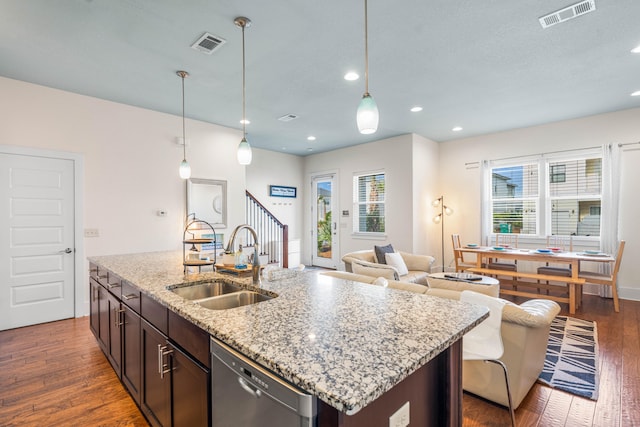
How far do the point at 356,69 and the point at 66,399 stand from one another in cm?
392

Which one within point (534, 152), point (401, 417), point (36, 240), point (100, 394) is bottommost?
point (100, 394)

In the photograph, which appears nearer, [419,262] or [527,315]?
[527,315]

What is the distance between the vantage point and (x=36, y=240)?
3857 millimetres

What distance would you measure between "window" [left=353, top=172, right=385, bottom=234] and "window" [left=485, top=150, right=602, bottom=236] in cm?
216

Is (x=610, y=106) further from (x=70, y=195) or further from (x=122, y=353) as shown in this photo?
(x=70, y=195)

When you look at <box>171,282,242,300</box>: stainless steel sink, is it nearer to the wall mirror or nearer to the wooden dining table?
the wall mirror

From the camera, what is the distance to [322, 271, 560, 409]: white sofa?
6.63 feet

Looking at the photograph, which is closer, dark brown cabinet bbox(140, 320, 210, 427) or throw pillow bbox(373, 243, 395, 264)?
dark brown cabinet bbox(140, 320, 210, 427)

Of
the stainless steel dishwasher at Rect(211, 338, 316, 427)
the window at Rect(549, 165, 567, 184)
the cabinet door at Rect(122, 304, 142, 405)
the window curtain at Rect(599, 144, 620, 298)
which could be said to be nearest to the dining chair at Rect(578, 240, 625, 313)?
the window curtain at Rect(599, 144, 620, 298)

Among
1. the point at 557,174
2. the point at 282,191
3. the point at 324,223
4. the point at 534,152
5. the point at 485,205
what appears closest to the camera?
the point at 557,174

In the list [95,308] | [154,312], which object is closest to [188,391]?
[154,312]

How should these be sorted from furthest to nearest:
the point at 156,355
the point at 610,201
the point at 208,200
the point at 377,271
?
1. the point at 208,200
2. the point at 610,201
3. the point at 377,271
4. the point at 156,355

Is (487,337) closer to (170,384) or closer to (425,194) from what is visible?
(170,384)

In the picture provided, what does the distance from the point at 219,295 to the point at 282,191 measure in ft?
18.9
